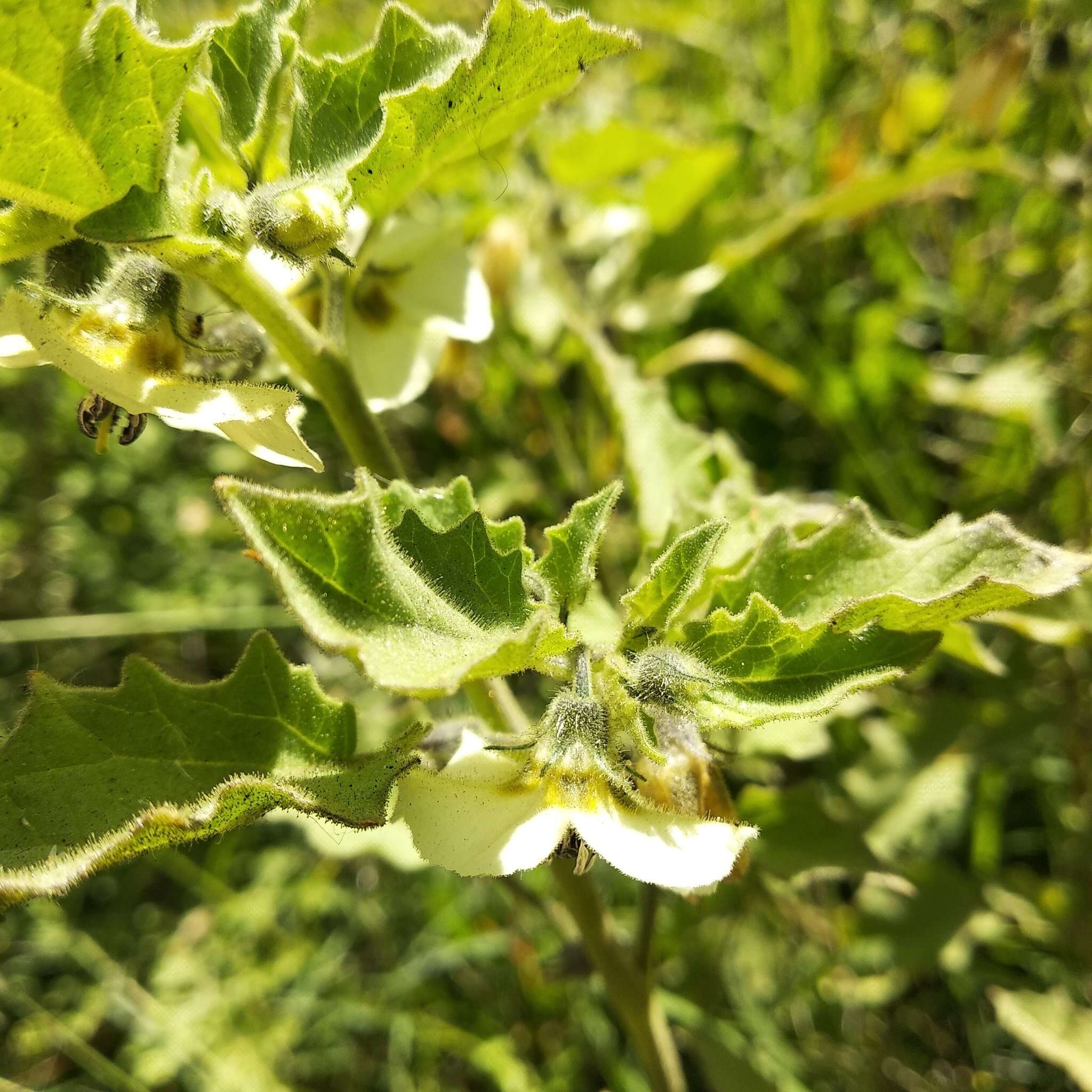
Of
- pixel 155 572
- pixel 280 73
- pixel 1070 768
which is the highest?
pixel 280 73

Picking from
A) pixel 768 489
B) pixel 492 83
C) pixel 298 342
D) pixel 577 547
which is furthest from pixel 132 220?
pixel 768 489

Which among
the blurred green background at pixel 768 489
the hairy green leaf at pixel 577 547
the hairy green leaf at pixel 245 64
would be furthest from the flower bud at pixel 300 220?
the blurred green background at pixel 768 489

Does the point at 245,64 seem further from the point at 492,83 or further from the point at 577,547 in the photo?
the point at 577,547

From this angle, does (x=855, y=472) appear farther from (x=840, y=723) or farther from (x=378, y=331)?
(x=378, y=331)

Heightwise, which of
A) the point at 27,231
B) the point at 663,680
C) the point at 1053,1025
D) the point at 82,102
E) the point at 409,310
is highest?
the point at 82,102

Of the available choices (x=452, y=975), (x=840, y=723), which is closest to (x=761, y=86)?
(x=840, y=723)
